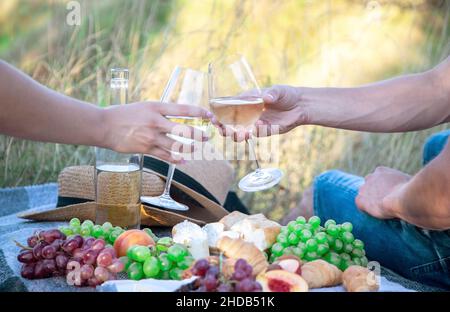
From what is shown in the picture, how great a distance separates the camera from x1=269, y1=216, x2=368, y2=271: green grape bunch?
1884 mm

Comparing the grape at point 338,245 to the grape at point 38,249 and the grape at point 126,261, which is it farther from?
the grape at point 38,249

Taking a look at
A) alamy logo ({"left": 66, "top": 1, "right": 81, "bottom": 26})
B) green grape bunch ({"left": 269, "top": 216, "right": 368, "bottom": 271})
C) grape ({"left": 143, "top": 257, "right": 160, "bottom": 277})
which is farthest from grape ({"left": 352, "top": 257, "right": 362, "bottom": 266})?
alamy logo ({"left": 66, "top": 1, "right": 81, "bottom": 26})

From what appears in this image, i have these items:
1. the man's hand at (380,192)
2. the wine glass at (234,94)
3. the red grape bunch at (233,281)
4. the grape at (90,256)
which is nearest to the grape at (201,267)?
the red grape bunch at (233,281)

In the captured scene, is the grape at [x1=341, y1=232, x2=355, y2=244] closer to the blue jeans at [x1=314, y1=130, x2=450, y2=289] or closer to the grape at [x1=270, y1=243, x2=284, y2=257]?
the grape at [x1=270, y1=243, x2=284, y2=257]

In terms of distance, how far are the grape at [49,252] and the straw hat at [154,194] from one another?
0.44 metres

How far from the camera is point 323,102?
2.59 meters

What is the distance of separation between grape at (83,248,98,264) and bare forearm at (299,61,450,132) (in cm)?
105

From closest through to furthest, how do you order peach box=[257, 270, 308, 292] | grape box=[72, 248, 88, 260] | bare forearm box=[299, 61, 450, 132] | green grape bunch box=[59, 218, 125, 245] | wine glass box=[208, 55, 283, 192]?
peach box=[257, 270, 308, 292] → grape box=[72, 248, 88, 260] → green grape bunch box=[59, 218, 125, 245] → wine glass box=[208, 55, 283, 192] → bare forearm box=[299, 61, 450, 132]

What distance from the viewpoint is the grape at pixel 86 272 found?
181 cm

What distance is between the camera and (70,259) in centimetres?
189

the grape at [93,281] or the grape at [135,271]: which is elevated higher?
the grape at [135,271]
